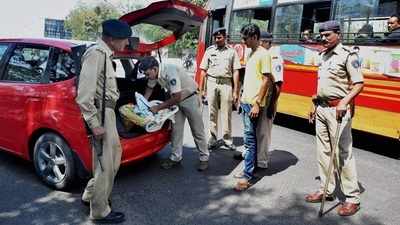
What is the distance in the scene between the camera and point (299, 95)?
7.58 metres

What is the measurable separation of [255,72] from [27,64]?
249cm

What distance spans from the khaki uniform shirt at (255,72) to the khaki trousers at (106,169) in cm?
159

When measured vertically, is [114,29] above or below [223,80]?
above

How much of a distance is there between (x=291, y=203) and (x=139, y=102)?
1.95m

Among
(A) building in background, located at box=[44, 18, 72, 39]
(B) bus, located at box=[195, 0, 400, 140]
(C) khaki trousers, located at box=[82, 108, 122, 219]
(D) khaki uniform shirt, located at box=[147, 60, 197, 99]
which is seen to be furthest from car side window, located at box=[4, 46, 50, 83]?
(A) building in background, located at box=[44, 18, 72, 39]

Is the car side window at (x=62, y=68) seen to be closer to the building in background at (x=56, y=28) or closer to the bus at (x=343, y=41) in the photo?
the bus at (x=343, y=41)

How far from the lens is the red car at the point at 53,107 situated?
384cm

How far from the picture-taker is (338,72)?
3705mm

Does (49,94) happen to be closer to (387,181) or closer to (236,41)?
(387,181)

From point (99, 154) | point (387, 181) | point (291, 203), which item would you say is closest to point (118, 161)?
point (99, 154)

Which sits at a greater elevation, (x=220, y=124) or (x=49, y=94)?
(x=49, y=94)

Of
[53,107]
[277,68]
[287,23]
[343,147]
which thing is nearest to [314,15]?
[287,23]

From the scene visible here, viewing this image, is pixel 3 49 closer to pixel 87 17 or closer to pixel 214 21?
pixel 214 21

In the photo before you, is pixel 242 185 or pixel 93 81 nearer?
pixel 93 81
